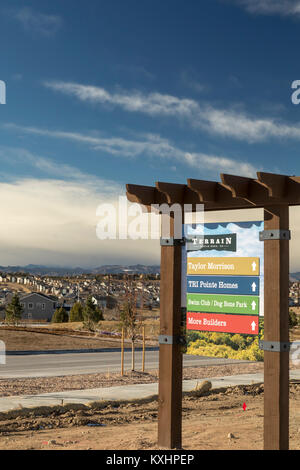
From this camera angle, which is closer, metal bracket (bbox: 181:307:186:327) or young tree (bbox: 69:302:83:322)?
metal bracket (bbox: 181:307:186:327)

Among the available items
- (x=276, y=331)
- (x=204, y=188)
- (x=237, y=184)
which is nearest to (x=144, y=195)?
(x=204, y=188)

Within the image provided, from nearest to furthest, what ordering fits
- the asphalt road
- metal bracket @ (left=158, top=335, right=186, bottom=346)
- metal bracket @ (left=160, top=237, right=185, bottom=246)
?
metal bracket @ (left=158, top=335, right=186, bottom=346), metal bracket @ (left=160, top=237, right=185, bottom=246), the asphalt road

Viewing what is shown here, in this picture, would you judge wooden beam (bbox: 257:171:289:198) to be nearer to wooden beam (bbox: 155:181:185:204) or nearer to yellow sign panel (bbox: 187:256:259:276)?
yellow sign panel (bbox: 187:256:259:276)

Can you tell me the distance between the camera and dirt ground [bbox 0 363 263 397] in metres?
15.6

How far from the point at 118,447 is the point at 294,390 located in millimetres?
8898

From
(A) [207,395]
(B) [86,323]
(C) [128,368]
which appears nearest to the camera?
(A) [207,395]

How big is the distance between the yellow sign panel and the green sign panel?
351 mm

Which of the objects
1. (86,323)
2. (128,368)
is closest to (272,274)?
(128,368)

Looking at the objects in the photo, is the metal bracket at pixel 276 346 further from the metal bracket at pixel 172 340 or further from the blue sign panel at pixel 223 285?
the metal bracket at pixel 172 340

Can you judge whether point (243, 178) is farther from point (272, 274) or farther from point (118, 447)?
point (118, 447)

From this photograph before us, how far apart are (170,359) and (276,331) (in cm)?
176

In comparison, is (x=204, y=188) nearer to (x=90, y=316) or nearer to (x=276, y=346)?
(x=276, y=346)

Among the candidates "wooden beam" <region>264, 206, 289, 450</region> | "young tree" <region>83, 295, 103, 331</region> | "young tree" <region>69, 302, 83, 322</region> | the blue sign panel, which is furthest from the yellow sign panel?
"young tree" <region>69, 302, 83, 322</region>
